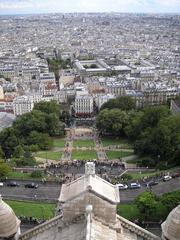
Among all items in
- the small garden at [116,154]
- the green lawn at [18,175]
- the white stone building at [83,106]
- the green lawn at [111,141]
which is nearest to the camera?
the green lawn at [18,175]

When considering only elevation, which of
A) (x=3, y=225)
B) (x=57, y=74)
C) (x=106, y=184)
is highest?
(x=106, y=184)

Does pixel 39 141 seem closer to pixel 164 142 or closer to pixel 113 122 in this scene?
pixel 113 122

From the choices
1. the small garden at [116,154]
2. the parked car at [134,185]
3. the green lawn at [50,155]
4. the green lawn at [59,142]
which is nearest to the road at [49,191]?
the parked car at [134,185]

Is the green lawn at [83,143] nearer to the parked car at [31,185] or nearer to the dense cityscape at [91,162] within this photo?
the dense cityscape at [91,162]

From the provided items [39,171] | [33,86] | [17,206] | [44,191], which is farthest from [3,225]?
[33,86]

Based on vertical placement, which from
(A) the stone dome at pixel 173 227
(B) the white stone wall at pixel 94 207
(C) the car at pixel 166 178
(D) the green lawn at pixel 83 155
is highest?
(B) the white stone wall at pixel 94 207

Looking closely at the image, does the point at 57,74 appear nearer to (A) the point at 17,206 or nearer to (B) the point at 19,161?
(B) the point at 19,161
